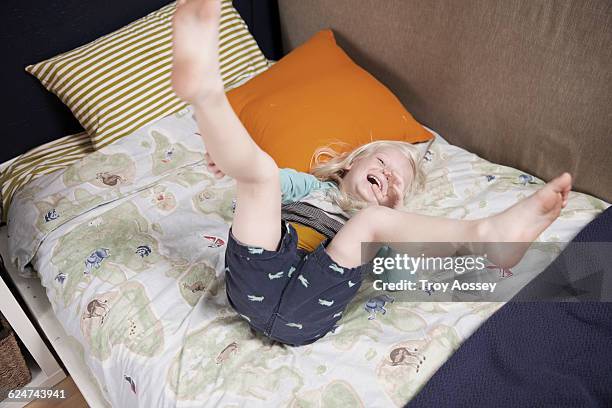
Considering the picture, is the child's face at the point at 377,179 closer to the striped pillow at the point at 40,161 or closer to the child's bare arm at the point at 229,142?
the child's bare arm at the point at 229,142

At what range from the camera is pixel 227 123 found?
76 centimetres

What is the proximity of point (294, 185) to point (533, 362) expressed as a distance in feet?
Answer: 1.87

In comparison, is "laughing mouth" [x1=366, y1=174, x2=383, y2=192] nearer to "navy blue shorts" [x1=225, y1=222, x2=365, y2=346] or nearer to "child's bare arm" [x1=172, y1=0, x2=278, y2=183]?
"navy blue shorts" [x1=225, y1=222, x2=365, y2=346]

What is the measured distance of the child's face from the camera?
45.8 inches

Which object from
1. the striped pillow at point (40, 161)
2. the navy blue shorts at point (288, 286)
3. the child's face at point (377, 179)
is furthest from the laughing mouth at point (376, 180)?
the striped pillow at point (40, 161)

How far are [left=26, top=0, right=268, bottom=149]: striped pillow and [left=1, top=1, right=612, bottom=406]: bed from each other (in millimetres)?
50

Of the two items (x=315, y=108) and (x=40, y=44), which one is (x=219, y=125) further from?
(x=40, y=44)

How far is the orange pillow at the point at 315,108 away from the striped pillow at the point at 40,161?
0.46m

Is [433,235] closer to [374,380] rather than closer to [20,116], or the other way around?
[374,380]

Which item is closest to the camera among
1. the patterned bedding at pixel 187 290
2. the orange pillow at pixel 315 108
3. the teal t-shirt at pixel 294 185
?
the patterned bedding at pixel 187 290

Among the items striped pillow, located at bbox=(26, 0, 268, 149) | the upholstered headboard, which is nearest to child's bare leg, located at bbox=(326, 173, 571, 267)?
the upholstered headboard

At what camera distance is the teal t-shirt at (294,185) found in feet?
3.70

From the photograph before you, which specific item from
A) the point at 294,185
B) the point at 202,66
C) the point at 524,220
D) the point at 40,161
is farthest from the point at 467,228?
the point at 40,161

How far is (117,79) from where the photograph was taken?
1.45 metres
